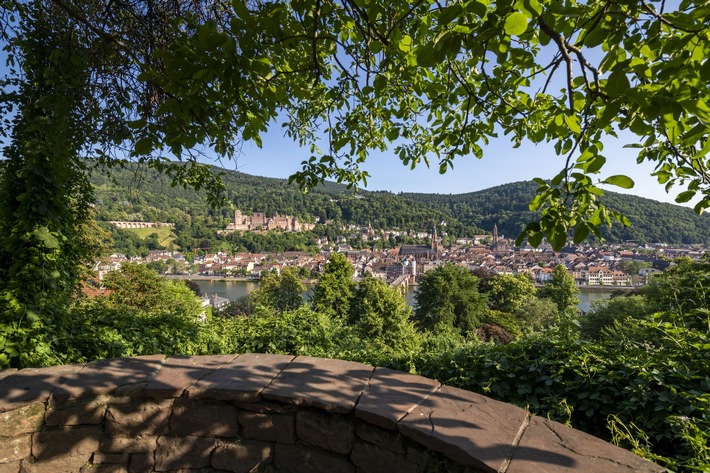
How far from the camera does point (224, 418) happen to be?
168 cm

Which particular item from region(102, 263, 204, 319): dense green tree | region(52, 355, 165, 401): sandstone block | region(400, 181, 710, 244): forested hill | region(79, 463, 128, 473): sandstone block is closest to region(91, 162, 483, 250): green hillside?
region(400, 181, 710, 244): forested hill

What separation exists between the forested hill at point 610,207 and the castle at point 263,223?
3487cm

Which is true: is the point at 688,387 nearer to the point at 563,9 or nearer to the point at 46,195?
the point at 563,9

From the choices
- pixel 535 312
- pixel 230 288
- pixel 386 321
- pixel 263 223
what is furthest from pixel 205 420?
pixel 263 223

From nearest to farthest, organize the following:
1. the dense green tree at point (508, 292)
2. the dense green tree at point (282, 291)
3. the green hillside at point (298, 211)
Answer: the dense green tree at point (508, 292), the dense green tree at point (282, 291), the green hillside at point (298, 211)

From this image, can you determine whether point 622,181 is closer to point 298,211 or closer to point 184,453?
point 184,453

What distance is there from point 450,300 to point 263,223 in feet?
217

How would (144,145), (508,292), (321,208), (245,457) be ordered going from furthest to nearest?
1. (321,208)
2. (508,292)
3. (245,457)
4. (144,145)

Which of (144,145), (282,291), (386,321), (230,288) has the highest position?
(144,145)

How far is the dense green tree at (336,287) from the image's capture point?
18369mm

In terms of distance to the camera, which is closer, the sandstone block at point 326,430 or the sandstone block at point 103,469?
the sandstone block at point 326,430

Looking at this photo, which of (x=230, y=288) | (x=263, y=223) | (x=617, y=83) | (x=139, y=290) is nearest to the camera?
(x=617, y=83)

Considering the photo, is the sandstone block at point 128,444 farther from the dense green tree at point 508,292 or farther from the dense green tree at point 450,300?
the dense green tree at point 508,292

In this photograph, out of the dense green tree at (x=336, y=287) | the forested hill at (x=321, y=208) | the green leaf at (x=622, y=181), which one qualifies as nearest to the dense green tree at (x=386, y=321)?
the dense green tree at (x=336, y=287)
